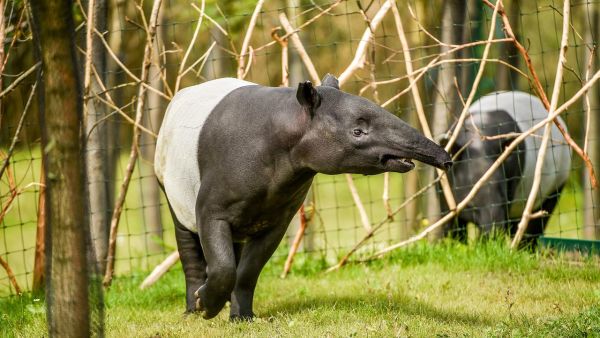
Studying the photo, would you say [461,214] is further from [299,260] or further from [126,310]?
[126,310]

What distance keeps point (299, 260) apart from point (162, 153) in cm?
274

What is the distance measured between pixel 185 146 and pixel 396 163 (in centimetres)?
145

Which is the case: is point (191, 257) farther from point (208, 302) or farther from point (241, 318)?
point (208, 302)

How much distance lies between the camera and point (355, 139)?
190 inches

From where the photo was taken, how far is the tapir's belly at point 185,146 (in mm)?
5461

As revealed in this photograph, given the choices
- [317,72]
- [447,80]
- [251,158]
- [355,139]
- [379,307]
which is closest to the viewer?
[355,139]

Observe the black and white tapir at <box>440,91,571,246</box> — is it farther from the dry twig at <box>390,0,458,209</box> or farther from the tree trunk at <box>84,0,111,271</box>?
the tree trunk at <box>84,0,111,271</box>

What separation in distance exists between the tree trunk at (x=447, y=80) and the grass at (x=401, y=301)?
2.77ft

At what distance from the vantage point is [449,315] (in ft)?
18.7

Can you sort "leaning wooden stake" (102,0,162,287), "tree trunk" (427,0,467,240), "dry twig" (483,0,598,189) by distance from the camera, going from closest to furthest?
1. "dry twig" (483,0,598,189)
2. "leaning wooden stake" (102,0,162,287)
3. "tree trunk" (427,0,467,240)

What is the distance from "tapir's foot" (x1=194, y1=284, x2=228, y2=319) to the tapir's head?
37.5 inches

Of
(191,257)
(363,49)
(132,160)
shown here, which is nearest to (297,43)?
(363,49)

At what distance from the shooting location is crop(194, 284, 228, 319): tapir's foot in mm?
5188

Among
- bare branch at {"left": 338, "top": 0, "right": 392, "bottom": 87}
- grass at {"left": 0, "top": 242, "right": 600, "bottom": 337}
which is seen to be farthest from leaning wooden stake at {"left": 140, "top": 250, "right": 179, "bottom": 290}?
bare branch at {"left": 338, "top": 0, "right": 392, "bottom": 87}
